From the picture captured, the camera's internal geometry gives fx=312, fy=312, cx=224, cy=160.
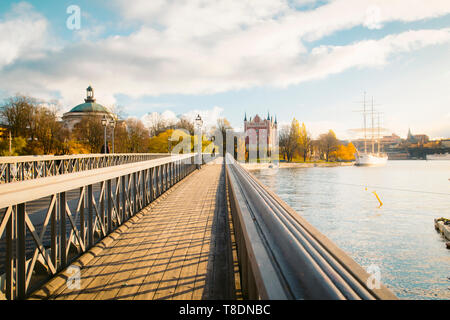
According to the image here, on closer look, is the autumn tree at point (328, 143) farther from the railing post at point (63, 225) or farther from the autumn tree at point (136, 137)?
the railing post at point (63, 225)

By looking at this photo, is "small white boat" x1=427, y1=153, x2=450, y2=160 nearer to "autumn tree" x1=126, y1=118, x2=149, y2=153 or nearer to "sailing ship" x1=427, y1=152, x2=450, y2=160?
"sailing ship" x1=427, y1=152, x2=450, y2=160

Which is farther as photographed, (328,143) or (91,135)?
(328,143)

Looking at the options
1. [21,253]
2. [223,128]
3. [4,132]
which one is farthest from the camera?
[223,128]

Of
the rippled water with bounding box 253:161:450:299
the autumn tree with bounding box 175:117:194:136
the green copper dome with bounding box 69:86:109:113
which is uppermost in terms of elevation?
the green copper dome with bounding box 69:86:109:113

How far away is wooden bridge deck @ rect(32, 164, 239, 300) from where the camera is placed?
10.0ft

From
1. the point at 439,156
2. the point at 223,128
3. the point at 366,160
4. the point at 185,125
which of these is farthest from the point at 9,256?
the point at 439,156

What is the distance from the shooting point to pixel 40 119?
34.6 meters

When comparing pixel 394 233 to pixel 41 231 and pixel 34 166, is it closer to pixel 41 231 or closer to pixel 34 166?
pixel 34 166

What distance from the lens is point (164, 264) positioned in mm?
3877

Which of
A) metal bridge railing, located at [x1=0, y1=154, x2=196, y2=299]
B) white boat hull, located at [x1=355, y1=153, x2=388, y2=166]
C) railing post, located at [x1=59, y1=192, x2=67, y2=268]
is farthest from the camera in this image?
white boat hull, located at [x1=355, y1=153, x2=388, y2=166]

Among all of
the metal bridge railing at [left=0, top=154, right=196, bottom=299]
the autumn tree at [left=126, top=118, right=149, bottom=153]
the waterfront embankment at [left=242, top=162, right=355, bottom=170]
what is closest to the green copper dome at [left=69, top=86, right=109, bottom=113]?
the autumn tree at [left=126, top=118, right=149, bottom=153]

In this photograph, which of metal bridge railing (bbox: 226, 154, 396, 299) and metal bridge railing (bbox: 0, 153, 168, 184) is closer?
metal bridge railing (bbox: 226, 154, 396, 299)
